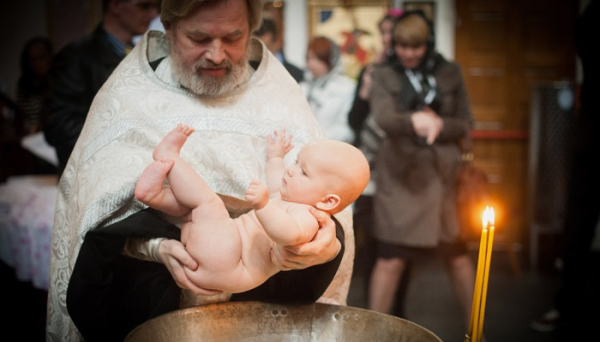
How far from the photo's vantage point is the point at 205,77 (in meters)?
2.04

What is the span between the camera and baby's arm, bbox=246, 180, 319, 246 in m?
1.43

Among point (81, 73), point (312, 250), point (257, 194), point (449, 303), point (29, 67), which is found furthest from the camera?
point (29, 67)

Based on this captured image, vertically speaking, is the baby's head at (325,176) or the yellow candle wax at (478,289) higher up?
the baby's head at (325,176)

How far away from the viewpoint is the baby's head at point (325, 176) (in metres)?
1.57

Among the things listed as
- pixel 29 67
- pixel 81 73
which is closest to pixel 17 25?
pixel 29 67

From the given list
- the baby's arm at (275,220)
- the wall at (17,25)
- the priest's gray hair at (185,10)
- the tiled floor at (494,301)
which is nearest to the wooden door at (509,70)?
the tiled floor at (494,301)

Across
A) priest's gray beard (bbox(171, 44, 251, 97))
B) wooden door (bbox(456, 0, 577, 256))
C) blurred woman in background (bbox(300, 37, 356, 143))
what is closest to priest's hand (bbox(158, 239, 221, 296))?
priest's gray beard (bbox(171, 44, 251, 97))

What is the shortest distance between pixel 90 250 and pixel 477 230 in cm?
245

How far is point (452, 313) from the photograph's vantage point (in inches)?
198

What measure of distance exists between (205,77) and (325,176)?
65 centimetres

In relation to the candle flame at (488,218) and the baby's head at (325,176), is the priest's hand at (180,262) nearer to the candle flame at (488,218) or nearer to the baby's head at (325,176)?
the baby's head at (325,176)

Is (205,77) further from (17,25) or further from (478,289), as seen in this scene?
(17,25)

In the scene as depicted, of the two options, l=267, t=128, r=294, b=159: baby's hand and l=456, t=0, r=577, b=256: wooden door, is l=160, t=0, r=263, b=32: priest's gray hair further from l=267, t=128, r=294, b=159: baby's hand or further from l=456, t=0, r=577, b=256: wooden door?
l=456, t=0, r=577, b=256: wooden door

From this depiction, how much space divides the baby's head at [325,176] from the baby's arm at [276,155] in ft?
0.91
